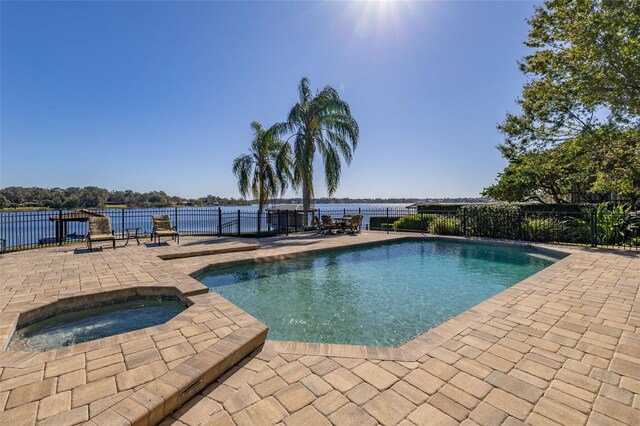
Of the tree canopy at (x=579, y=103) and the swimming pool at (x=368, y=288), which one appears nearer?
the swimming pool at (x=368, y=288)

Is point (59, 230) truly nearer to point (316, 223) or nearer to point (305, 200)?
point (305, 200)

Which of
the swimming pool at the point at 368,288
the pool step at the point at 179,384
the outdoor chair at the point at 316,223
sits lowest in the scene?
the swimming pool at the point at 368,288

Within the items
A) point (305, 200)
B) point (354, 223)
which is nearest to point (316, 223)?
point (305, 200)

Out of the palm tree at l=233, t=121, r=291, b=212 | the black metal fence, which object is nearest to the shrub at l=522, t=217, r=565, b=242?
the black metal fence

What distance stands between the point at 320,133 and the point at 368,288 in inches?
402

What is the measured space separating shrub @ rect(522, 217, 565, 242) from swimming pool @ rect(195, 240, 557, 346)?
5.05 ft

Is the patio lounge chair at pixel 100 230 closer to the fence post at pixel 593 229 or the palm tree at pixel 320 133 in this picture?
the palm tree at pixel 320 133

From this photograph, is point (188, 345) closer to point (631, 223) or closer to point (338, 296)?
point (338, 296)

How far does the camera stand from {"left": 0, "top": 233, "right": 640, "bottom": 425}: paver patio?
189cm

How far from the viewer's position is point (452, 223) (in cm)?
1241

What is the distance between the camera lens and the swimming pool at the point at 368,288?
3902 millimetres

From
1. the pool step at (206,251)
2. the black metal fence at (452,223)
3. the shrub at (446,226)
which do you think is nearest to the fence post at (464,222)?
the black metal fence at (452,223)

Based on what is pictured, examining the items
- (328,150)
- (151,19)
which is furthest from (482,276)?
(151,19)

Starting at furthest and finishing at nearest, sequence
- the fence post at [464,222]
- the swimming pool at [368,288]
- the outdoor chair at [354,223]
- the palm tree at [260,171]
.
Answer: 1. the palm tree at [260,171]
2. the outdoor chair at [354,223]
3. the fence post at [464,222]
4. the swimming pool at [368,288]
